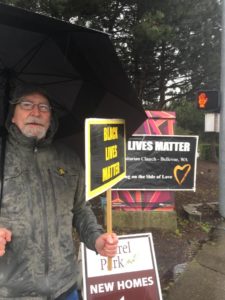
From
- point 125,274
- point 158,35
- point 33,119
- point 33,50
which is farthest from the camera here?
point 158,35

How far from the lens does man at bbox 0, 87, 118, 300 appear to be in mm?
1845

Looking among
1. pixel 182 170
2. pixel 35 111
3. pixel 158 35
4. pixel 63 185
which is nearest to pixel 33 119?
pixel 35 111

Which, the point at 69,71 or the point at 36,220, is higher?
the point at 69,71

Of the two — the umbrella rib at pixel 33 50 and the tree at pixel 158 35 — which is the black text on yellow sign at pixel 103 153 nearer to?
the umbrella rib at pixel 33 50

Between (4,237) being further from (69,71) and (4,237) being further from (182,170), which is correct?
(182,170)

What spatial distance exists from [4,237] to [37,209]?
22 cm

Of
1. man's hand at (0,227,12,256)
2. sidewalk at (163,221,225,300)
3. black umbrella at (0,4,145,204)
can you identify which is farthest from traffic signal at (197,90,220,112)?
man's hand at (0,227,12,256)

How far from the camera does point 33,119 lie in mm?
1967

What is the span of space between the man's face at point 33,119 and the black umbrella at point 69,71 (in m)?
0.13

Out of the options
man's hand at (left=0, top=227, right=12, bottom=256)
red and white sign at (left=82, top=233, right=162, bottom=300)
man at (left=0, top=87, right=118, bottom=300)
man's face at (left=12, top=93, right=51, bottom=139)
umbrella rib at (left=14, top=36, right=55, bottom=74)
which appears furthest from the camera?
red and white sign at (left=82, top=233, right=162, bottom=300)

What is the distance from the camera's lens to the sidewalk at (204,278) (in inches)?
166

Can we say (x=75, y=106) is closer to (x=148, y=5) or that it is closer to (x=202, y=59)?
(x=148, y=5)

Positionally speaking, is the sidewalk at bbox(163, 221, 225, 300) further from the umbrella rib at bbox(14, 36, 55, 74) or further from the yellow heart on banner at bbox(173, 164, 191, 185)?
the umbrella rib at bbox(14, 36, 55, 74)

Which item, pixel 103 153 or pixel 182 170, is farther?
pixel 182 170
